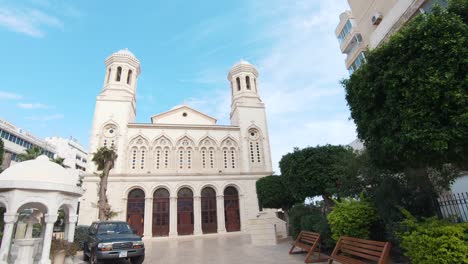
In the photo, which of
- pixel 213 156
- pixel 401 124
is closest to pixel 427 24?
pixel 401 124

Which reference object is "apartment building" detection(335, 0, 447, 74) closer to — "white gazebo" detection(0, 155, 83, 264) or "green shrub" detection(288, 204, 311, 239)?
"green shrub" detection(288, 204, 311, 239)

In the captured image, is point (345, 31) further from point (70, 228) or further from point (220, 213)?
point (70, 228)

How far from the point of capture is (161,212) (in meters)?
23.5

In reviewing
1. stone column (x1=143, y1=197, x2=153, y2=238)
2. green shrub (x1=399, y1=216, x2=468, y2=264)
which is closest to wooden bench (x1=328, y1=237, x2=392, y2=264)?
green shrub (x1=399, y1=216, x2=468, y2=264)

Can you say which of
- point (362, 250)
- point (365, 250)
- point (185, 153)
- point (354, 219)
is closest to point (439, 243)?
point (365, 250)

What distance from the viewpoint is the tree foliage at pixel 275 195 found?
64.6ft

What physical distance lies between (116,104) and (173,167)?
30.4 feet

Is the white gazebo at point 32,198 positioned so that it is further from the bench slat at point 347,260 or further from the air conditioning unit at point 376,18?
the air conditioning unit at point 376,18

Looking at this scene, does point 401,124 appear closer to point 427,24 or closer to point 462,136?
point 462,136

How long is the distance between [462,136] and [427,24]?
234 centimetres

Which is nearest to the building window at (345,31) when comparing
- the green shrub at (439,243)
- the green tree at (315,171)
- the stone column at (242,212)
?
the green tree at (315,171)

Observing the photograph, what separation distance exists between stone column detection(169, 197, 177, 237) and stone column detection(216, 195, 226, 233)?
4134 millimetres

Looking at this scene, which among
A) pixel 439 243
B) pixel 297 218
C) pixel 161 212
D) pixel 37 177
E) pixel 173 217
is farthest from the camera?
pixel 161 212

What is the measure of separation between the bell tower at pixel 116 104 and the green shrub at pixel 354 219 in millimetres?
21372
